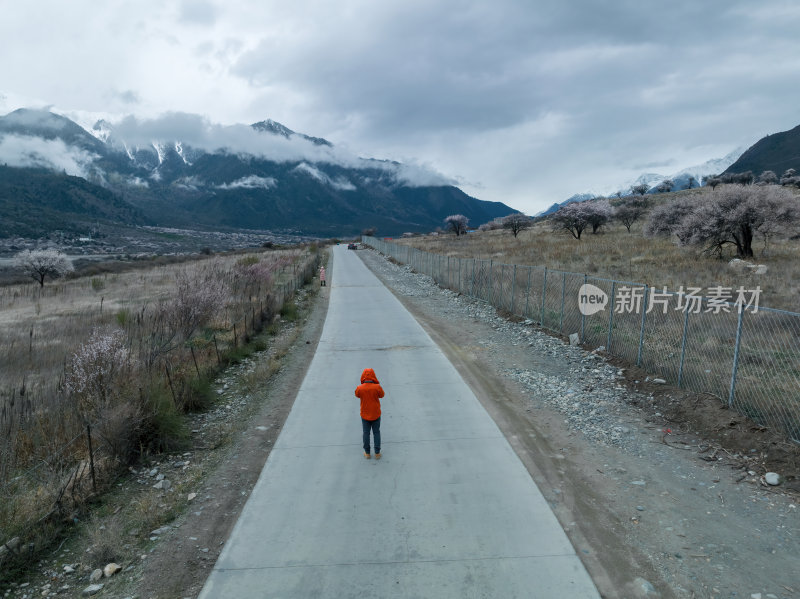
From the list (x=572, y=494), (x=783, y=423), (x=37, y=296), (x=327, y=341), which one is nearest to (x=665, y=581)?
(x=572, y=494)

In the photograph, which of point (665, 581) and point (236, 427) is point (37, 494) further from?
point (665, 581)

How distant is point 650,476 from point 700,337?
22.9ft

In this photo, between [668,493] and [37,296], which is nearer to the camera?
[668,493]

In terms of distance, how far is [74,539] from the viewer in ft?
16.0

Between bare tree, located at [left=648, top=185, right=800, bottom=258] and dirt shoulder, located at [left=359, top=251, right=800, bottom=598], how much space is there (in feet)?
53.7

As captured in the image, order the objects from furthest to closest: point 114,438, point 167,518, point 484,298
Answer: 1. point 484,298
2. point 114,438
3. point 167,518

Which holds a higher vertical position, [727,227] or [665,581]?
[727,227]

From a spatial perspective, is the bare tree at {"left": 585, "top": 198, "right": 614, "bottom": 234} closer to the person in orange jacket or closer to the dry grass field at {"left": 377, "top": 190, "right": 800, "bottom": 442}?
the dry grass field at {"left": 377, "top": 190, "right": 800, "bottom": 442}

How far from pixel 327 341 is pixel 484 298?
8271mm

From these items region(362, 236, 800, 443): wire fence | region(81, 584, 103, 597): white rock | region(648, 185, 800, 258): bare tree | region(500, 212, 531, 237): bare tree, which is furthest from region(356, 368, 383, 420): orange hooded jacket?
region(500, 212, 531, 237): bare tree

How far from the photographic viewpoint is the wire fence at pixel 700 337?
7.57 m

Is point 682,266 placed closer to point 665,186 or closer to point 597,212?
point 597,212

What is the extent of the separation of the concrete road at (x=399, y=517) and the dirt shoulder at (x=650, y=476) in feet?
1.26

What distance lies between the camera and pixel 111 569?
14.4 feet
